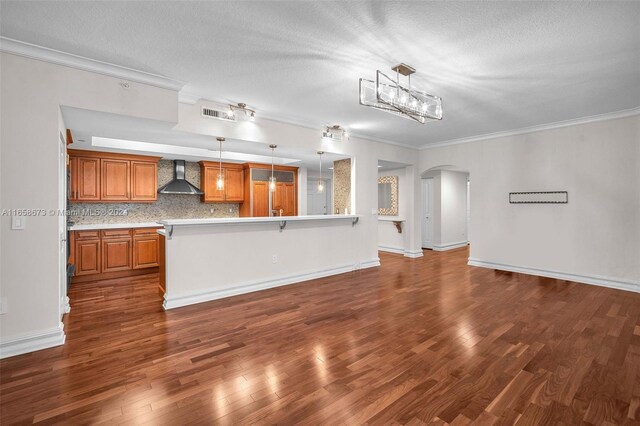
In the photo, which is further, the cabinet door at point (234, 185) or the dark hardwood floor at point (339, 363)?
the cabinet door at point (234, 185)

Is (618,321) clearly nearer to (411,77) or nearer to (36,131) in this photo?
(411,77)

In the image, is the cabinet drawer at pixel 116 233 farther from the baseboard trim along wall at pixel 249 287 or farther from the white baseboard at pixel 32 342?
the white baseboard at pixel 32 342

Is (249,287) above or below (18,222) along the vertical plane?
below

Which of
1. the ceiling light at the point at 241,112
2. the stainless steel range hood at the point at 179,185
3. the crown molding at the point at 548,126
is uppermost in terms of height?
the crown molding at the point at 548,126

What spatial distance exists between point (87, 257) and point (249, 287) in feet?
10.0

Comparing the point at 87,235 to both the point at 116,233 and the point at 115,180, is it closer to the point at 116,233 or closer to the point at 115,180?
the point at 116,233

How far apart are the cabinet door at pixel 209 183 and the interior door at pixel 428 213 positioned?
5.88 meters

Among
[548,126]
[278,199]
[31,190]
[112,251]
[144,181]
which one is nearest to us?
[31,190]

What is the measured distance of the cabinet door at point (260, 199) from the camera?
738 cm

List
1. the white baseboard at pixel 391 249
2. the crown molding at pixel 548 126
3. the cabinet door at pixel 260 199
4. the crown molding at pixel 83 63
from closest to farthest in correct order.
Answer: the crown molding at pixel 83 63 < the crown molding at pixel 548 126 < the cabinet door at pixel 260 199 < the white baseboard at pixel 391 249

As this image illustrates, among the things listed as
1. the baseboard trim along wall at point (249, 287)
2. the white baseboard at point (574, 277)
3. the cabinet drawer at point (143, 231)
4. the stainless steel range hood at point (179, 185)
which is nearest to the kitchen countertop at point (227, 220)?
the baseboard trim along wall at point (249, 287)

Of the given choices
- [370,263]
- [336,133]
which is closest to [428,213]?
[370,263]

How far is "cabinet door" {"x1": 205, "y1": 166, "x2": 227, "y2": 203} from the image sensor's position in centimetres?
688

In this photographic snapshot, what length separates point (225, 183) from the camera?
23.5ft
